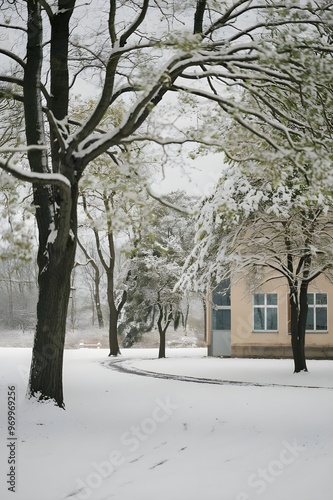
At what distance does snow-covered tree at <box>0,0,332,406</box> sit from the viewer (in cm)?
1037

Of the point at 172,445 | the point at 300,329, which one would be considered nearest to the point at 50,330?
the point at 172,445

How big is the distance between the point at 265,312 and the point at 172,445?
23809 mm

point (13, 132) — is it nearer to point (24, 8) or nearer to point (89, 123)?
point (24, 8)

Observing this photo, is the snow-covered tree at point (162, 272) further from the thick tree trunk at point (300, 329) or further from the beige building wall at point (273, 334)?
the thick tree trunk at point (300, 329)

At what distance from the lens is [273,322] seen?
3175 centimetres

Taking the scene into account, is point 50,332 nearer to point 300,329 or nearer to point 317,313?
point 300,329

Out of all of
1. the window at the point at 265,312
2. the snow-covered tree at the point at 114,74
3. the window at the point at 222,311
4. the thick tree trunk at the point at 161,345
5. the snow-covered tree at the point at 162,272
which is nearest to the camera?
the snow-covered tree at the point at 114,74

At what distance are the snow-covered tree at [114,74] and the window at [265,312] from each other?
20029 millimetres

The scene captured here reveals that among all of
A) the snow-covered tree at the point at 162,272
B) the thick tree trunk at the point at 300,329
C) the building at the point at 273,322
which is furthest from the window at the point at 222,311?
the thick tree trunk at the point at 300,329

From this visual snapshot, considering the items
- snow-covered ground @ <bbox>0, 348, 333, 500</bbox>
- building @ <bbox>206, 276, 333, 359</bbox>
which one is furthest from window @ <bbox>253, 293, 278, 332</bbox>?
snow-covered ground @ <bbox>0, 348, 333, 500</bbox>

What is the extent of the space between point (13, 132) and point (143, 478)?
1059 cm

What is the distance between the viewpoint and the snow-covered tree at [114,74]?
1037cm

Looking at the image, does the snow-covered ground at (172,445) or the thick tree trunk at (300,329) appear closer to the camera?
the snow-covered ground at (172,445)

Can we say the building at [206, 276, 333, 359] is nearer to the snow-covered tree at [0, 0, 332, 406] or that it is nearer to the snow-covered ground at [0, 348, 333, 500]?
the snow-covered ground at [0, 348, 333, 500]
